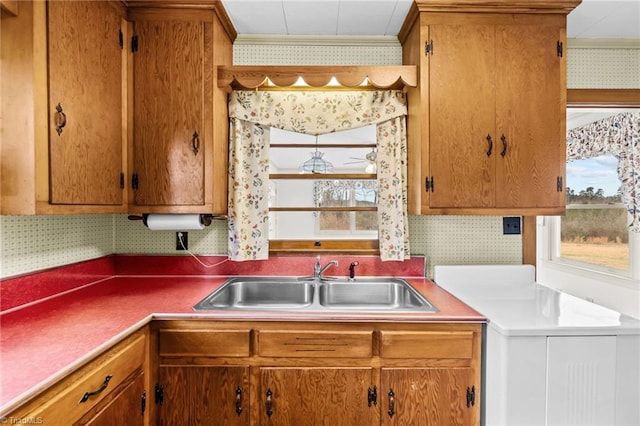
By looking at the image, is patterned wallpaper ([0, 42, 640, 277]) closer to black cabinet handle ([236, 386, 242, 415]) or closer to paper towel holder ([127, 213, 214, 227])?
paper towel holder ([127, 213, 214, 227])

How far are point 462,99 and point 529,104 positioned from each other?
1.17 feet

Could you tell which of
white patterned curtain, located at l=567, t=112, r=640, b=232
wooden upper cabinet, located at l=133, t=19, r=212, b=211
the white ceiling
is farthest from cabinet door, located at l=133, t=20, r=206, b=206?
white patterned curtain, located at l=567, t=112, r=640, b=232

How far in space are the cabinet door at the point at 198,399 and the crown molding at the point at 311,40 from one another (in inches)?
74.8

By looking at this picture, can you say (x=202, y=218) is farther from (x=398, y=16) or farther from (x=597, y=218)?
(x=597, y=218)

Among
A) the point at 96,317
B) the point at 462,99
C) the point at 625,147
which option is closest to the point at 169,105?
the point at 96,317

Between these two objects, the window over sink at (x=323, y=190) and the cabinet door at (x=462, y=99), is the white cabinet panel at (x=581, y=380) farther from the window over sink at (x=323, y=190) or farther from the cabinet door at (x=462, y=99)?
the window over sink at (x=323, y=190)

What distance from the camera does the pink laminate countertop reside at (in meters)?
0.96

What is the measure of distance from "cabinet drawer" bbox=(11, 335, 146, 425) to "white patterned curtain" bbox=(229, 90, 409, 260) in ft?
2.82

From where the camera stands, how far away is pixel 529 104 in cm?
182

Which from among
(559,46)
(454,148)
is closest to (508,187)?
(454,148)

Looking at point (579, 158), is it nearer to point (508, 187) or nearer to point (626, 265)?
point (626, 265)

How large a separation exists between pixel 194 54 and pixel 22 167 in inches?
38.1

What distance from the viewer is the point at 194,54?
1.82 metres

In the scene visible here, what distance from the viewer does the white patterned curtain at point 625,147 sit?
101 inches
